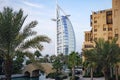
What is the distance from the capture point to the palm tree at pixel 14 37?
20.1 m

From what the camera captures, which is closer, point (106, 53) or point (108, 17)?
point (106, 53)

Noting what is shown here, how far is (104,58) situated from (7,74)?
777 inches

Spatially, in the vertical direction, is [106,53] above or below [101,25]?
below

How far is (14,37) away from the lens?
20609mm

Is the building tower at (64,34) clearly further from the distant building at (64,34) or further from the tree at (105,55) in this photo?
the tree at (105,55)

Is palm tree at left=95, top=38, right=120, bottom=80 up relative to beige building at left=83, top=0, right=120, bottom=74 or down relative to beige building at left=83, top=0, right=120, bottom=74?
down

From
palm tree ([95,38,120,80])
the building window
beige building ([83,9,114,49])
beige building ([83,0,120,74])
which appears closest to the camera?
palm tree ([95,38,120,80])

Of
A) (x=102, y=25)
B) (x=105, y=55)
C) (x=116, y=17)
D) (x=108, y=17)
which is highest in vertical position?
(x=108, y=17)

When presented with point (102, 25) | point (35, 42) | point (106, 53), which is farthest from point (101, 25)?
point (35, 42)

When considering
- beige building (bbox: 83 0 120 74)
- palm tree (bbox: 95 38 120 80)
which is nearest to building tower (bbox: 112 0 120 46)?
beige building (bbox: 83 0 120 74)

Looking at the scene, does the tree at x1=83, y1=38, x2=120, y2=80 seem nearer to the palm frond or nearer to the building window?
the palm frond

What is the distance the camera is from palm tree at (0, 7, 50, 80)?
20.1 m

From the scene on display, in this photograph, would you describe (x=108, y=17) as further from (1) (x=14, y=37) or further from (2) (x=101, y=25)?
(1) (x=14, y=37)

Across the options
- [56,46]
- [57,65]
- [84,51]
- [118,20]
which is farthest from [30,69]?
[56,46]
